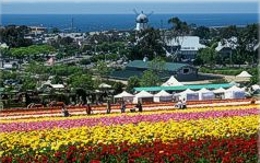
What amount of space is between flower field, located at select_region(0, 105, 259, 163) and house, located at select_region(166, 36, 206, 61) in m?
76.4

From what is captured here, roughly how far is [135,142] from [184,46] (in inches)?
3401

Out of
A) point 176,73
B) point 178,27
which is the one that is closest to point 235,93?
point 176,73

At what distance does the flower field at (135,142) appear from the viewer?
832cm

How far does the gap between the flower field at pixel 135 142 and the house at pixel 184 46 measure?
76426 mm

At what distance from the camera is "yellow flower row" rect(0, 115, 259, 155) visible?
1045cm

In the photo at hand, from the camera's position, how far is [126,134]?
1156 cm

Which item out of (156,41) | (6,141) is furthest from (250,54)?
(6,141)

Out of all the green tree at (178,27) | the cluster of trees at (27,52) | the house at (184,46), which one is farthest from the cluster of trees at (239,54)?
the cluster of trees at (27,52)

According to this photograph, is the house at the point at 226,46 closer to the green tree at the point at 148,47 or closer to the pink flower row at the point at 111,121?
the green tree at the point at 148,47

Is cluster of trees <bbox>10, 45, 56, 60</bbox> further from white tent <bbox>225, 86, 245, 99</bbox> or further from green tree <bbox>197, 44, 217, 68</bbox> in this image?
white tent <bbox>225, 86, 245, 99</bbox>

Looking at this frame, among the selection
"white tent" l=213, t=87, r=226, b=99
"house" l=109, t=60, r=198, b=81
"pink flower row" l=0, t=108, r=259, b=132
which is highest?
"pink flower row" l=0, t=108, r=259, b=132

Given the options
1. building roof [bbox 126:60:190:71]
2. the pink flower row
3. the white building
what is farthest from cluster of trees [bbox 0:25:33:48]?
the pink flower row

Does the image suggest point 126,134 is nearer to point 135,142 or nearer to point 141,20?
point 135,142

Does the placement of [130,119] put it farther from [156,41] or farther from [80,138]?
[156,41]
